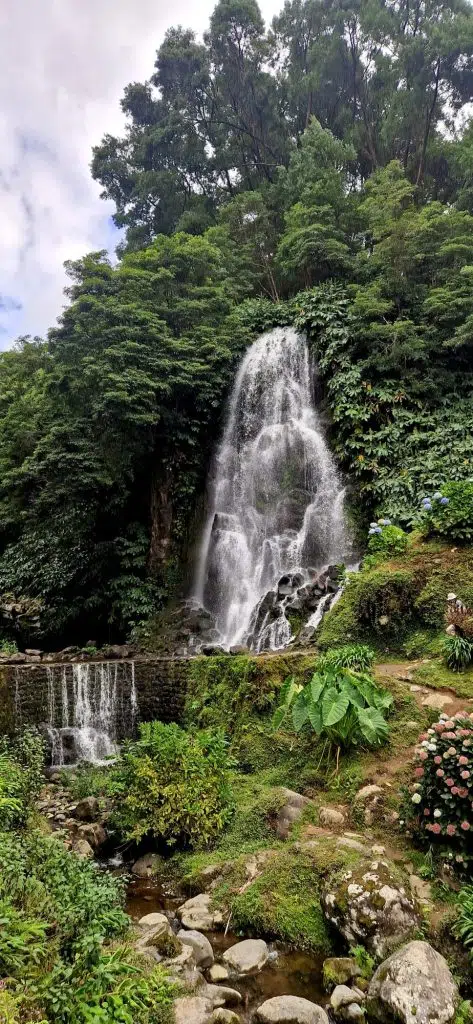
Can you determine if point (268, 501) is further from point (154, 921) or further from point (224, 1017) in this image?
point (224, 1017)

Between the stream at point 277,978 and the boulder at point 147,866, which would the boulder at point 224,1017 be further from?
the boulder at point 147,866

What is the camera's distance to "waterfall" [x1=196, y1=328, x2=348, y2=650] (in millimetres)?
12461

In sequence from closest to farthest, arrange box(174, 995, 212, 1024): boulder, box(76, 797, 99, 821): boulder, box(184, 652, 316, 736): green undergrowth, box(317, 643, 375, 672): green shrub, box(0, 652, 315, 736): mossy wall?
box(174, 995, 212, 1024): boulder, box(76, 797, 99, 821): boulder, box(317, 643, 375, 672): green shrub, box(184, 652, 316, 736): green undergrowth, box(0, 652, 315, 736): mossy wall

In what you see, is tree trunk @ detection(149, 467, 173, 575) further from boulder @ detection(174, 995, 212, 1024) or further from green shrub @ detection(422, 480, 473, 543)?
boulder @ detection(174, 995, 212, 1024)

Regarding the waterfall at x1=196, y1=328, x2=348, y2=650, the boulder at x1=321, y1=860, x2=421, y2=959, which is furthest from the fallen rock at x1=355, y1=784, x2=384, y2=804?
the waterfall at x1=196, y1=328, x2=348, y2=650

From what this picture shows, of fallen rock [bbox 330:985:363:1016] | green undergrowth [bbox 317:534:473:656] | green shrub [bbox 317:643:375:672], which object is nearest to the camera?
fallen rock [bbox 330:985:363:1016]

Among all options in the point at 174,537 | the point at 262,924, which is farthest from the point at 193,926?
the point at 174,537

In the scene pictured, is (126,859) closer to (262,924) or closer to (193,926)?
(193,926)

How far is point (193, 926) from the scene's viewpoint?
435cm

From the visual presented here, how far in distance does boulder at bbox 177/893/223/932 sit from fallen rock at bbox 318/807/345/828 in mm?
1184

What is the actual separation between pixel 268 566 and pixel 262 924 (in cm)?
885

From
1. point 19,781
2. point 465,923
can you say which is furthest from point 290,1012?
point 19,781

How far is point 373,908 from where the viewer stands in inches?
146

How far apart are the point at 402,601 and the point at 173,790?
14.2ft
